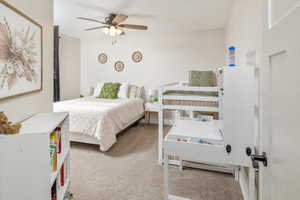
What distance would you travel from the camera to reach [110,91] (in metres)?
4.57

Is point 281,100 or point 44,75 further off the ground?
point 44,75

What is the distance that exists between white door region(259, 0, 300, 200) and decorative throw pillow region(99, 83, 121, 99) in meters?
4.02

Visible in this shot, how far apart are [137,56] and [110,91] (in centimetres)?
128

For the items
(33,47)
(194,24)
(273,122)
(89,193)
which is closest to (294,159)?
(273,122)

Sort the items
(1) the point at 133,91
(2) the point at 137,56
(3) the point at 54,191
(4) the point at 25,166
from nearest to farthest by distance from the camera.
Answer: (4) the point at 25,166 → (3) the point at 54,191 → (1) the point at 133,91 → (2) the point at 137,56

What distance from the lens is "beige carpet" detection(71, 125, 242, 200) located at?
183 centimetres

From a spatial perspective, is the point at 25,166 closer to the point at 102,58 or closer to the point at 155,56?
the point at 155,56

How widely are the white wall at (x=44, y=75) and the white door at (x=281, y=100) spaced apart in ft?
4.56

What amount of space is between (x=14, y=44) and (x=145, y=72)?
12.8 feet

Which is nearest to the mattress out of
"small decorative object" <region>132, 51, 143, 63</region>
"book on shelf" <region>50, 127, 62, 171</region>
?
"book on shelf" <region>50, 127, 62, 171</region>

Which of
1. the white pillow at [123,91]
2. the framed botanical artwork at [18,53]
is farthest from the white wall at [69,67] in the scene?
the framed botanical artwork at [18,53]

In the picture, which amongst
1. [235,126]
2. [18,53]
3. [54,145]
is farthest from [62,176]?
[235,126]

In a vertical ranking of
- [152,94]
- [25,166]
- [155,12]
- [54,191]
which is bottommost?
[54,191]

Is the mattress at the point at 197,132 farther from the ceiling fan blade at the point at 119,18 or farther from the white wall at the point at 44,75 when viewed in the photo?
the ceiling fan blade at the point at 119,18
